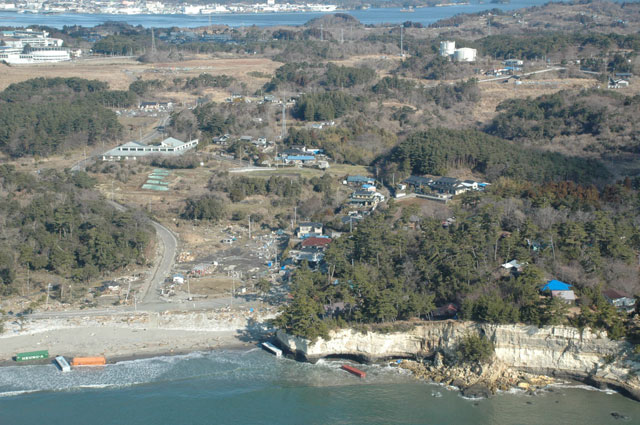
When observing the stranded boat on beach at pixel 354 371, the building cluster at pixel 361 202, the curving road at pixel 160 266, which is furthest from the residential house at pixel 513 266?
the curving road at pixel 160 266

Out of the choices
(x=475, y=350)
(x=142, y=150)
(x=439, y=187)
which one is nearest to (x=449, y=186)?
(x=439, y=187)

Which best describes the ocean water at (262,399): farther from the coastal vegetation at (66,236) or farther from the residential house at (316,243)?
the residential house at (316,243)

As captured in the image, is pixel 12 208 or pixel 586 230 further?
pixel 12 208

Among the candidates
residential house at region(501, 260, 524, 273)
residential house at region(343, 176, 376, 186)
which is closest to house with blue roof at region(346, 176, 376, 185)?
residential house at region(343, 176, 376, 186)

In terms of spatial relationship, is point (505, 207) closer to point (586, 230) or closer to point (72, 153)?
point (586, 230)

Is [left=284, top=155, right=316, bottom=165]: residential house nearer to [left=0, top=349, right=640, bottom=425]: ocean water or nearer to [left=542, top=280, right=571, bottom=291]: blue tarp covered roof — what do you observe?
[left=542, top=280, right=571, bottom=291]: blue tarp covered roof

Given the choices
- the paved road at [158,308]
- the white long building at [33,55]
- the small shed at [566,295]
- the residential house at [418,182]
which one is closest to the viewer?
the small shed at [566,295]

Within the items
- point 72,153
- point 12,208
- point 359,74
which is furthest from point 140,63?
point 12,208
